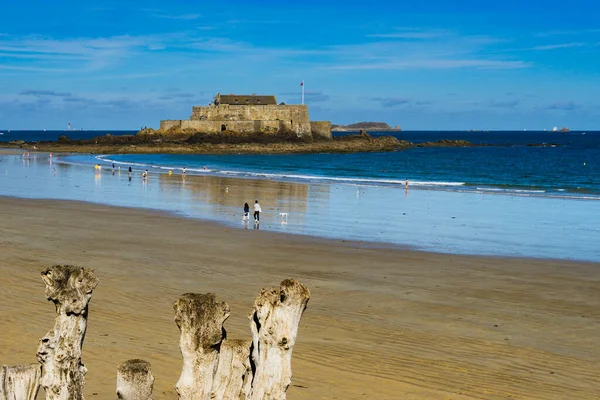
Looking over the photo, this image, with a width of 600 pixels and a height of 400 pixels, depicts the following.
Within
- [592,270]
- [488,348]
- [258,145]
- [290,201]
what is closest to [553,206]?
[290,201]

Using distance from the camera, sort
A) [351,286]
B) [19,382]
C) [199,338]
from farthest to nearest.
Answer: [351,286], [19,382], [199,338]

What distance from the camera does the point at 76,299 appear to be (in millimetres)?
5438

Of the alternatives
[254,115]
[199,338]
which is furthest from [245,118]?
[199,338]

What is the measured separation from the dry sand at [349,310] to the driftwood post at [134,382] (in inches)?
125

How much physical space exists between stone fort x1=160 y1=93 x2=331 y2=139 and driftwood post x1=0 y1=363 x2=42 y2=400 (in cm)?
10879

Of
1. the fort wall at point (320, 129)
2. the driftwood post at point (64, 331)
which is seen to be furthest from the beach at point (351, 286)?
the fort wall at point (320, 129)

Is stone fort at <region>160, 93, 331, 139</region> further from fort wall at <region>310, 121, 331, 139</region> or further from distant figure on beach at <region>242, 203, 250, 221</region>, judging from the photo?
distant figure on beach at <region>242, 203, 250, 221</region>

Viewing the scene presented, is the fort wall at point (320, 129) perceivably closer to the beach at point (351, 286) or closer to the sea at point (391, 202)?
the sea at point (391, 202)

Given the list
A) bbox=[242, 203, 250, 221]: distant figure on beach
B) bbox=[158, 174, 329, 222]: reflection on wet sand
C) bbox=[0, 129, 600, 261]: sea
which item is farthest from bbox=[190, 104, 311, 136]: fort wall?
bbox=[242, 203, 250, 221]: distant figure on beach

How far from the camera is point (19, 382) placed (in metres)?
5.14

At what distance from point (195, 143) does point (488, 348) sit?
317 ft

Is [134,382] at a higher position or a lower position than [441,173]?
lower

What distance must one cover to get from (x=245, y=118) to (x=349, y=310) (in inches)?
4094

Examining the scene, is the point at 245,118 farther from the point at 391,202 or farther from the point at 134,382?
the point at 134,382
